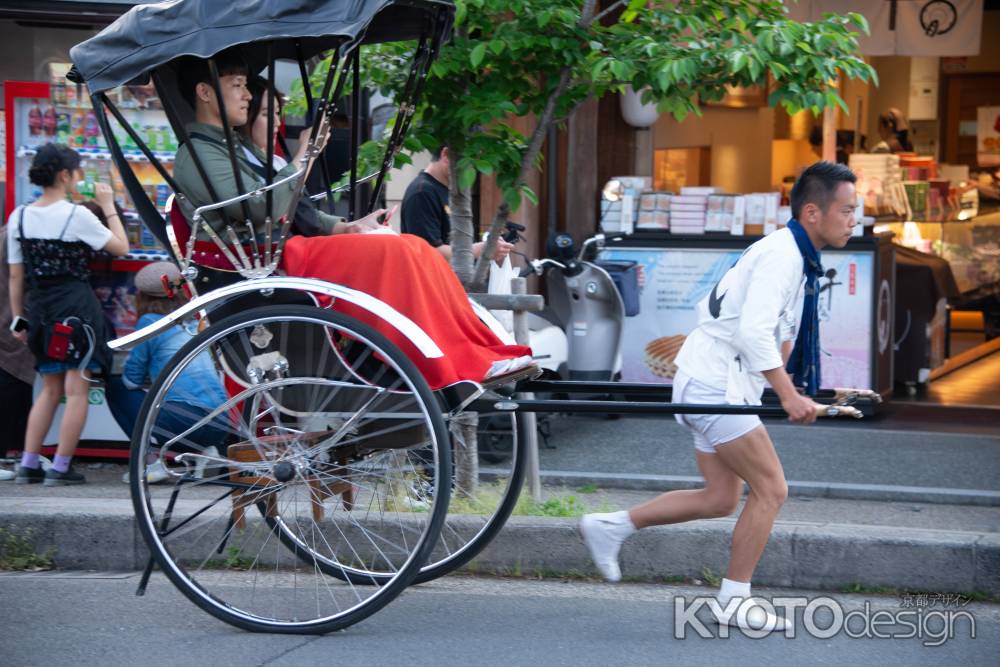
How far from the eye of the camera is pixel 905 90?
43.9 ft

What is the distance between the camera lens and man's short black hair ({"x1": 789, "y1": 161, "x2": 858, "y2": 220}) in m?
4.47

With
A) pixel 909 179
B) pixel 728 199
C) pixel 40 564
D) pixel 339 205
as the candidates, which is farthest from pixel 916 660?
pixel 909 179

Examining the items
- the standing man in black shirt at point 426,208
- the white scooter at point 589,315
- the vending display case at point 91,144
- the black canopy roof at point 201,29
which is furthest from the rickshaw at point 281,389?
the white scooter at point 589,315

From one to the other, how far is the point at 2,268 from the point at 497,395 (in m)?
3.87

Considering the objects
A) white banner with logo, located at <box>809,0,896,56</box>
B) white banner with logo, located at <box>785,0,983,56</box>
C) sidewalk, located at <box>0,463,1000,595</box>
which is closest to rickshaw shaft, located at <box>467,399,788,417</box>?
sidewalk, located at <box>0,463,1000,595</box>

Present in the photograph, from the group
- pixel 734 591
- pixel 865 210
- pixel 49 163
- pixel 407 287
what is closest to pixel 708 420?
pixel 734 591

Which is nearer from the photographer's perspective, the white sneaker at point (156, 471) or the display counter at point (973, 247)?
the white sneaker at point (156, 471)

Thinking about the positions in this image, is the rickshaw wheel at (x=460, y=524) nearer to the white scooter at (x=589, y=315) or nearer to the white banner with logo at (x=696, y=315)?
the white scooter at (x=589, y=315)

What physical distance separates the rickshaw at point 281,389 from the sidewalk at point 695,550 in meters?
0.50

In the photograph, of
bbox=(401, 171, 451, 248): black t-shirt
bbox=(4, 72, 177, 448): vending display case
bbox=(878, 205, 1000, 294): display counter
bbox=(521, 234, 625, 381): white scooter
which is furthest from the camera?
bbox=(878, 205, 1000, 294): display counter

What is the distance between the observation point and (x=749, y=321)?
4.31m

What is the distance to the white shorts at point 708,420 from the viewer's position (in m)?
4.40

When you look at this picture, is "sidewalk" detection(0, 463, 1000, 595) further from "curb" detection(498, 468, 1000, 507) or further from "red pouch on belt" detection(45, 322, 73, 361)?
"red pouch on belt" detection(45, 322, 73, 361)

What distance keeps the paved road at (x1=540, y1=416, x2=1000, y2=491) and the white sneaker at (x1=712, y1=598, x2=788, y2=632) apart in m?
2.55
